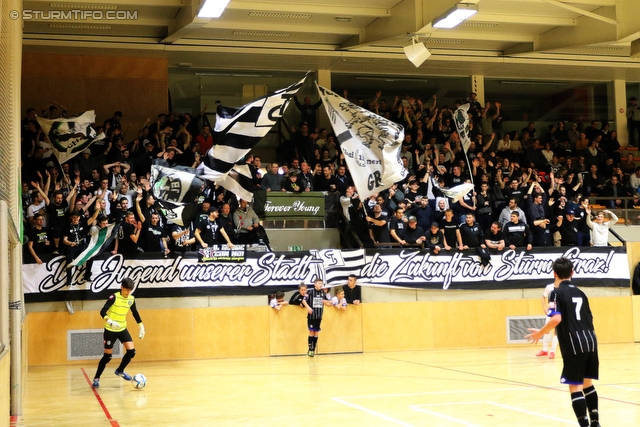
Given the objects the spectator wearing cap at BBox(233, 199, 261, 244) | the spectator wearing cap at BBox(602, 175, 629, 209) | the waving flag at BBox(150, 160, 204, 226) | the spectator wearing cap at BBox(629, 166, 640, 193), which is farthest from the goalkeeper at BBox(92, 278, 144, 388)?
the spectator wearing cap at BBox(629, 166, 640, 193)

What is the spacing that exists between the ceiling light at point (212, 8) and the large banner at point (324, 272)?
21.0ft

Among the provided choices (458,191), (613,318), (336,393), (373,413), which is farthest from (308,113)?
(373,413)

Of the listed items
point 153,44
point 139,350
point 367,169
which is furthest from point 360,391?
point 153,44

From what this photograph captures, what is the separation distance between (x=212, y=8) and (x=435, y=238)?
900 cm

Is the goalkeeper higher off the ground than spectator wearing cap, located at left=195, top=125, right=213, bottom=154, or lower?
lower

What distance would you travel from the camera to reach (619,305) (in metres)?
24.6

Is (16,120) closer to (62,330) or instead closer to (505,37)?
(62,330)

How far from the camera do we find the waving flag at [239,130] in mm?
19922

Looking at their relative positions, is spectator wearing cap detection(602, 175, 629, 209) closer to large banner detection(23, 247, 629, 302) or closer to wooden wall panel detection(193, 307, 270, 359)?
large banner detection(23, 247, 629, 302)

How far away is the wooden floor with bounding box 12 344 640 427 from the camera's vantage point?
11758 millimetres

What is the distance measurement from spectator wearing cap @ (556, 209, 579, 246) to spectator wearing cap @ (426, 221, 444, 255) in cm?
387

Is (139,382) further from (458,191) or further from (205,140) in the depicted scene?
(205,140)

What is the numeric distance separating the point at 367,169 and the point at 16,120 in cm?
903

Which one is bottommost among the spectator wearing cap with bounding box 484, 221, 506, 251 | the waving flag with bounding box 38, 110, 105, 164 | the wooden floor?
A: the wooden floor
